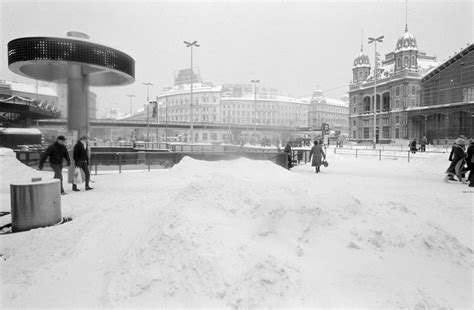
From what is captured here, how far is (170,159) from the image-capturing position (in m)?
18.6

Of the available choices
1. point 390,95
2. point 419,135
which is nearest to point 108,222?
point 419,135

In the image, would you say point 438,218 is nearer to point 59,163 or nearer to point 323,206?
point 323,206

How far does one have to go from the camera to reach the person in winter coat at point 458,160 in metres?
12.4

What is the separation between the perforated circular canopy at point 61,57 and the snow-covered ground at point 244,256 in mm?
6953

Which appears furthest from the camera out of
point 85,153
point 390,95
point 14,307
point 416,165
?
point 390,95

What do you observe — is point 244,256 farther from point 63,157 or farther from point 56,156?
point 63,157

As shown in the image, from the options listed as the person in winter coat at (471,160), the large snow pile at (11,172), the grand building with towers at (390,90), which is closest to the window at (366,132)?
the grand building with towers at (390,90)

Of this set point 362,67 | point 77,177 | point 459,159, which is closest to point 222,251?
point 77,177

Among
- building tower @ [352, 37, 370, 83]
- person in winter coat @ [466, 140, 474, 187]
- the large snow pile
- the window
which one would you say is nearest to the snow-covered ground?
person in winter coat @ [466, 140, 474, 187]

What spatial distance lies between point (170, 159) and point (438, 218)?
1426 centimetres

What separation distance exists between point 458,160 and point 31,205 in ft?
48.9

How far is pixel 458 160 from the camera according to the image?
12930mm

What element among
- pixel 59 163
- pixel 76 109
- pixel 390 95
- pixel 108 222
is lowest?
pixel 108 222

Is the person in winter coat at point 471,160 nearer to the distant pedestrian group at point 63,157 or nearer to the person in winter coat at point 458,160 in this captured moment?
the person in winter coat at point 458,160
